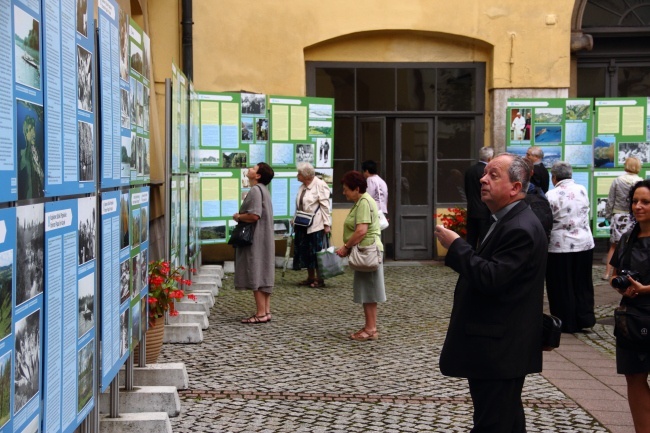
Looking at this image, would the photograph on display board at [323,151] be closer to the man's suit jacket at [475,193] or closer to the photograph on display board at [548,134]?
the man's suit jacket at [475,193]

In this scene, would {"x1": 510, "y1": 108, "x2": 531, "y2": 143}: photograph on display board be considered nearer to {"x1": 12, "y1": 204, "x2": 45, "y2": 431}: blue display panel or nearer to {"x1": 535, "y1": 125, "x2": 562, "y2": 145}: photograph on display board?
{"x1": 535, "y1": 125, "x2": 562, "y2": 145}: photograph on display board

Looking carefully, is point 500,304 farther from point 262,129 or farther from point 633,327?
point 262,129

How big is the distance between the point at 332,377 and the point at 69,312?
451cm

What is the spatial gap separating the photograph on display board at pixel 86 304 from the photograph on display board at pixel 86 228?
9 centimetres

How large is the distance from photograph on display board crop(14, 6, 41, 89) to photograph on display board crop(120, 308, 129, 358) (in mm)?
2320

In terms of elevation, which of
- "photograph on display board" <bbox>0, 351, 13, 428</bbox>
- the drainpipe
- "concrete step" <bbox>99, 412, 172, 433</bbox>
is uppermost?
the drainpipe

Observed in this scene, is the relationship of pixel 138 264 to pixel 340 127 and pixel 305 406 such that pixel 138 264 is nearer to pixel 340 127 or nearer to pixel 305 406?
pixel 305 406

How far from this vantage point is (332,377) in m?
8.63

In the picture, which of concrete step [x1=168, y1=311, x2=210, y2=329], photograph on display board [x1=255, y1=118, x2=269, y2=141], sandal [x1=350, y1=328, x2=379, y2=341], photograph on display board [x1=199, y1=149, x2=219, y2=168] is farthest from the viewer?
photograph on display board [x1=255, y1=118, x2=269, y2=141]

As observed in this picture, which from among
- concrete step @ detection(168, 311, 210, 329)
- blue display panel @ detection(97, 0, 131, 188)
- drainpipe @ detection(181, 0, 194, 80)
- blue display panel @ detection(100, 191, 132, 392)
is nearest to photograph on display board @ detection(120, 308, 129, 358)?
blue display panel @ detection(100, 191, 132, 392)

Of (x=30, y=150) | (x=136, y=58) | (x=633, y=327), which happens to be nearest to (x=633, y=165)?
(x=633, y=327)

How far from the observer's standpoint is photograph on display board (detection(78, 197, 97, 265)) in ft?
14.9

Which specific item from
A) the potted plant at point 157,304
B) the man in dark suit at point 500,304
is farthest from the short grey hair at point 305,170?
the man in dark suit at point 500,304

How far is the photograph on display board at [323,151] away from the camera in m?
16.7
